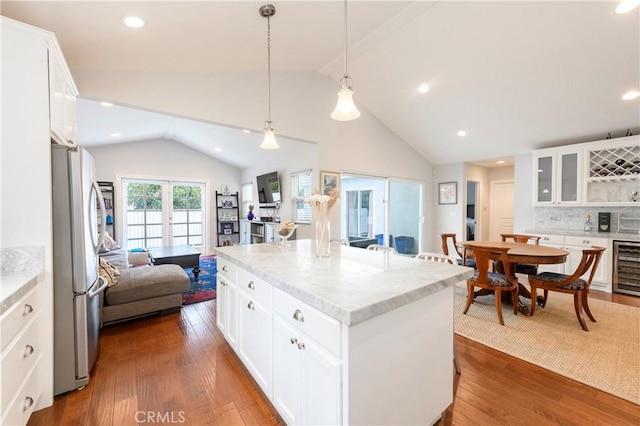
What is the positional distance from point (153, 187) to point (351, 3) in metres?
6.58

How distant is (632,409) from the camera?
68.2 inches

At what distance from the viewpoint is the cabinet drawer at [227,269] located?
225 cm

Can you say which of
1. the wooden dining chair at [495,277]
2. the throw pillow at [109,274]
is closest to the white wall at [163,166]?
the throw pillow at [109,274]

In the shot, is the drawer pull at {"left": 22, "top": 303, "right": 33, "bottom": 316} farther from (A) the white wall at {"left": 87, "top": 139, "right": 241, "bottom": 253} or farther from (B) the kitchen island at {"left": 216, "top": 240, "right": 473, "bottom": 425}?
(A) the white wall at {"left": 87, "top": 139, "right": 241, "bottom": 253}

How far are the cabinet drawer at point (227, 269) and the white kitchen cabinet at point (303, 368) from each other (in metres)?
0.76

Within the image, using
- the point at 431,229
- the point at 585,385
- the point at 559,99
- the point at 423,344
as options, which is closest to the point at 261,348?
the point at 423,344

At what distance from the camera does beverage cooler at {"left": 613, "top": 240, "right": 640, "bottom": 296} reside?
3799mm

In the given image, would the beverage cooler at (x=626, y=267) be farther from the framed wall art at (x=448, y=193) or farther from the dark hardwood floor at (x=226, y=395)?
the dark hardwood floor at (x=226, y=395)

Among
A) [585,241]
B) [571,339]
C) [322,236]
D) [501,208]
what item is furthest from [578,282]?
[501,208]

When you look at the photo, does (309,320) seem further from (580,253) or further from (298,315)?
(580,253)

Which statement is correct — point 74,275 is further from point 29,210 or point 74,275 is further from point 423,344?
point 423,344

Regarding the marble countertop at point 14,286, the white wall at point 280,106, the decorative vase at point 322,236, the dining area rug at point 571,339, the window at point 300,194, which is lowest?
the dining area rug at point 571,339

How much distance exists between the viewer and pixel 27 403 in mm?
1557

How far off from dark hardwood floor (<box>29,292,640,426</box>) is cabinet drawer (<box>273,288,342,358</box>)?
A: 2.42 feet
